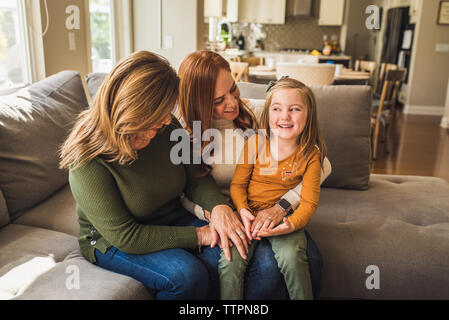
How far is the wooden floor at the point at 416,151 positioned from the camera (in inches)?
156

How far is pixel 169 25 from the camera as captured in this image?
165 inches

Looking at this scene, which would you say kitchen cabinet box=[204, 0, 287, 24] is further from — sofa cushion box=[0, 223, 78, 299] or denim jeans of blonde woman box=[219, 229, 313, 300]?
denim jeans of blonde woman box=[219, 229, 313, 300]

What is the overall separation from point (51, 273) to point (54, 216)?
18.9 inches

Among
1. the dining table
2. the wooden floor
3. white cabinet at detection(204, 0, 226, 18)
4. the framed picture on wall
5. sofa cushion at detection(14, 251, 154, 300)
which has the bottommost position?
the wooden floor

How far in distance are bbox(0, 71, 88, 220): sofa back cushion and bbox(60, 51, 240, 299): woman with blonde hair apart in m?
0.45

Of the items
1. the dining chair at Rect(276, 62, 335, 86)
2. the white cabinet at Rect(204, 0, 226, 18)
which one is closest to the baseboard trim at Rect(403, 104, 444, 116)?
the white cabinet at Rect(204, 0, 226, 18)

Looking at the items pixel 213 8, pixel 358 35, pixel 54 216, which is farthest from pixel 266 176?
pixel 358 35

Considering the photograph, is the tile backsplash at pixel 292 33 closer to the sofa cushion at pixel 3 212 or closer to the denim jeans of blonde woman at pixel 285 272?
the sofa cushion at pixel 3 212

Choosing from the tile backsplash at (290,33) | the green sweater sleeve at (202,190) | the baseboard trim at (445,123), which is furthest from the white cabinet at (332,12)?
the green sweater sleeve at (202,190)

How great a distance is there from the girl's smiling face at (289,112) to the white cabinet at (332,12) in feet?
24.5

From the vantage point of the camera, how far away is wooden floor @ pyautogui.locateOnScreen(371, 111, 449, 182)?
3.96 metres
